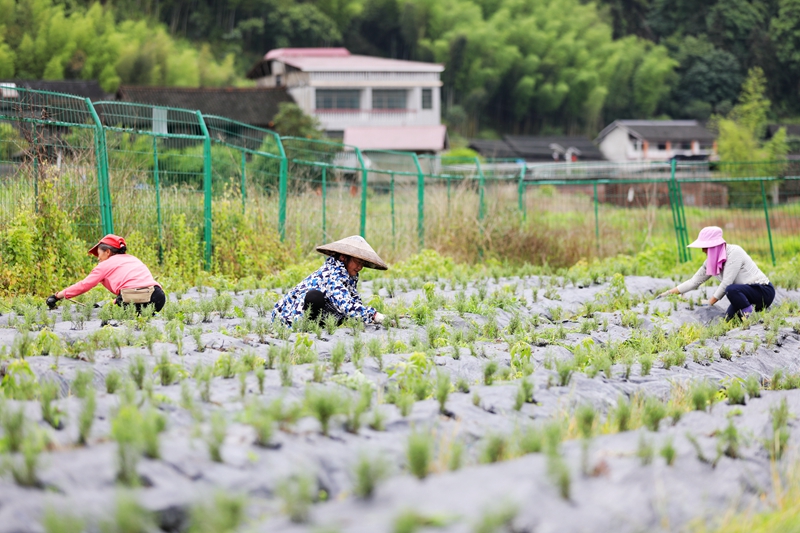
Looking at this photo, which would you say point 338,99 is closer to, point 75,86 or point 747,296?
point 75,86

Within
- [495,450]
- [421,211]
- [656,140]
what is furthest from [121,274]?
[656,140]

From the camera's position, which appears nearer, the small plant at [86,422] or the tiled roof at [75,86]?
the small plant at [86,422]

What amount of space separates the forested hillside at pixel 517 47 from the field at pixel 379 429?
4116cm

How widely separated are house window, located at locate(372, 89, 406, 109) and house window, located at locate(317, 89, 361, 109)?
899 mm

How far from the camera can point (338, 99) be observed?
4319 cm

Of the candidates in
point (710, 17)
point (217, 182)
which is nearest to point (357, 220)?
point (217, 182)

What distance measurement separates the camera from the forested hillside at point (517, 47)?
180 feet

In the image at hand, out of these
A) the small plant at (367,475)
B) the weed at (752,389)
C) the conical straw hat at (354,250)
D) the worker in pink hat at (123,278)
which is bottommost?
the weed at (752,389)

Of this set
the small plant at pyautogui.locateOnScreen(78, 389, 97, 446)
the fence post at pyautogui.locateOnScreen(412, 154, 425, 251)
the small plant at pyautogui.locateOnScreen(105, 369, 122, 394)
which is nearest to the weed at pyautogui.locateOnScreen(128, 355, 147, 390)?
the small plant at pyautogui.locateOnScreen(105, 369, 122, 394)

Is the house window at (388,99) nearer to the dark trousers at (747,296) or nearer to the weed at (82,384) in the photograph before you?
the dark trousers at (747,296)

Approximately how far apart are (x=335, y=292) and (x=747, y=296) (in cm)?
410

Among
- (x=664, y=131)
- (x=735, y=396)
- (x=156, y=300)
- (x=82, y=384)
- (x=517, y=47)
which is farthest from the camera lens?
(x=517, y=47)

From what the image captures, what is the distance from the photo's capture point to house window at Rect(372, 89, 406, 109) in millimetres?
43750

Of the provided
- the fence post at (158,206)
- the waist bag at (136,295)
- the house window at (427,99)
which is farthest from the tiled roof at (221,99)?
the waist bag at (136,295)
